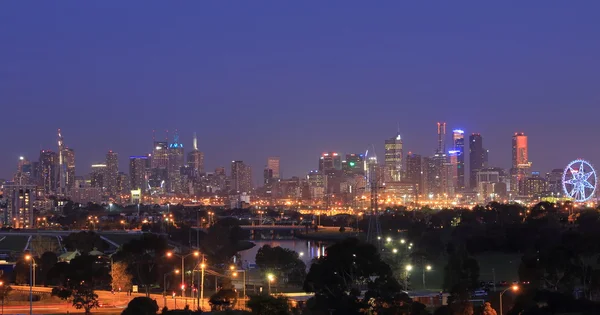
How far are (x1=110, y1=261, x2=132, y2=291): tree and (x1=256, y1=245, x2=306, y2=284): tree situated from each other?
9.46 m

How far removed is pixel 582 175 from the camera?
102 m

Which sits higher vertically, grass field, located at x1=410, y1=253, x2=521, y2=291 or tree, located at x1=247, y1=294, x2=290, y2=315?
tree, located at x1=247, y1=294, x2=290, y2=315

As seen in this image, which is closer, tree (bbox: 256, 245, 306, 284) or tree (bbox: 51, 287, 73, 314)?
tree (bbox: 51, 287, 73, 314)

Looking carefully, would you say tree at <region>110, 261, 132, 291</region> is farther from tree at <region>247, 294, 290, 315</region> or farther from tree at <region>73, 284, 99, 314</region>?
tree at <region>247, 294, 290, 315</region>

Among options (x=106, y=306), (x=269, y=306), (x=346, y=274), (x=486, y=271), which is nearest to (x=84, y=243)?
(x=486, y=271)

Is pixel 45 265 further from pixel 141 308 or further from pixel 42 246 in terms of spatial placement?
pixel 141 308

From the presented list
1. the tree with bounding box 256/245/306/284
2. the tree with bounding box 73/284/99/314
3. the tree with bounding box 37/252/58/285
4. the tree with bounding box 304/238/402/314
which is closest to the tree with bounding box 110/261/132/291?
the tree with bounding box 73/284/99/314

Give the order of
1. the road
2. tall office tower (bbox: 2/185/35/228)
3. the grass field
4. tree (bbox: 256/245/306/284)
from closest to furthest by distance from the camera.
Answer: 1. the road
2. the grass field
3. tree (bbox: 256/245/306/284)
4. tall office tower (bbox: 2/185/35/228)

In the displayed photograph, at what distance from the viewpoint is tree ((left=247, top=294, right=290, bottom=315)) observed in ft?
93.6

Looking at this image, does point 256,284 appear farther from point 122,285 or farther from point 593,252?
point 593,252

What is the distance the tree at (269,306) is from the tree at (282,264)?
19231mm

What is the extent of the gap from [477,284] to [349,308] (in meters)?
10.9

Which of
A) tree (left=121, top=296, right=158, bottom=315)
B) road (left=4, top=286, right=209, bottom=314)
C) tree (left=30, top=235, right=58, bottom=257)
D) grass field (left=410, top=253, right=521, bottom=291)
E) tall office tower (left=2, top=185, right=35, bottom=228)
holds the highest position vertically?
tall office tower (left=2, top=185, right=35, bottom=228)

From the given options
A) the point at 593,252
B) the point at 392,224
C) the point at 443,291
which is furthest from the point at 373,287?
the point at 392,224
